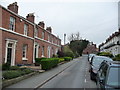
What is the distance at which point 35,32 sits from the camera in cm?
2480

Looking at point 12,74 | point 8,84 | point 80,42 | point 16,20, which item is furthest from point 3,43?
point 80,42

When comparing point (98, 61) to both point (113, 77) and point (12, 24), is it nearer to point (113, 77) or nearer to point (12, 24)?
point (113, 77)

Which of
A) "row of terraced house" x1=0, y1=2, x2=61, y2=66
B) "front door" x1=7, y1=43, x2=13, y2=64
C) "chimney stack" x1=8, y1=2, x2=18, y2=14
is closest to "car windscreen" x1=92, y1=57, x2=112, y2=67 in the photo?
"row of terraced house" x1=0, y1=2, x2=61, y2=66

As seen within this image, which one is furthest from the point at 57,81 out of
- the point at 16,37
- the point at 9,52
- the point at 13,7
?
the point at 13,7

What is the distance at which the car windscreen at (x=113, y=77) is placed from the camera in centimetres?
484

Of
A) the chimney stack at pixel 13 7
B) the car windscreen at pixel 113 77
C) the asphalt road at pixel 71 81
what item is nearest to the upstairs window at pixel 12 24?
the chimney stack at pixel 13 7

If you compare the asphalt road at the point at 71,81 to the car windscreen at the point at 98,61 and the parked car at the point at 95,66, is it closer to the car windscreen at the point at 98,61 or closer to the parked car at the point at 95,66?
the parked car at the point at 95,66

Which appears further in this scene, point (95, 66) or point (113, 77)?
point (95, 66)

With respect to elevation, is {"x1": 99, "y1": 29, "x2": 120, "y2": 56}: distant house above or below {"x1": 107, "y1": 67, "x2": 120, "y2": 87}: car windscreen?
above

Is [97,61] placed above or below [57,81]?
above

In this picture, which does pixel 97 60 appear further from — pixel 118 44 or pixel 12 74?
pixel 118 44

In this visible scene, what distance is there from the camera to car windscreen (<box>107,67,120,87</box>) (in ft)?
15.9

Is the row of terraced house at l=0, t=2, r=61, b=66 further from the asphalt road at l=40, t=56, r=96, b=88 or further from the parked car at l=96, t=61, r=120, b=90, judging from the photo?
the parked car at l=96, t=61, r=120, b=90

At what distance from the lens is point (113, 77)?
16.8ft
